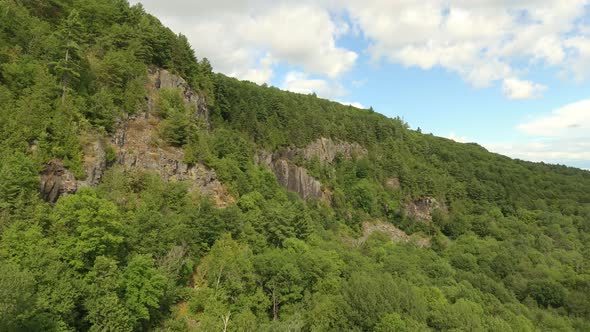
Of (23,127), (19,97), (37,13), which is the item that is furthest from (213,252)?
(37,13)

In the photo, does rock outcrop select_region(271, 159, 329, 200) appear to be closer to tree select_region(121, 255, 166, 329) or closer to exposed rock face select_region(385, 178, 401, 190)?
exposed rock face select_region(385, 178, 401, 190)

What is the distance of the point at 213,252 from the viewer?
36.8 meters

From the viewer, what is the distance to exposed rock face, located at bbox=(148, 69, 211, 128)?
49.5 meters

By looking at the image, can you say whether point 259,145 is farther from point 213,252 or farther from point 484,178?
point 484,178

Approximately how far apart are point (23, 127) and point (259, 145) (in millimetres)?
48624

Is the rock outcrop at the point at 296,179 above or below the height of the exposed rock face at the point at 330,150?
below

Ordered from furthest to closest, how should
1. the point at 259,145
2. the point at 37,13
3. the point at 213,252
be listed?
the point at 259,145, the point at 37,13, the point at 213,252

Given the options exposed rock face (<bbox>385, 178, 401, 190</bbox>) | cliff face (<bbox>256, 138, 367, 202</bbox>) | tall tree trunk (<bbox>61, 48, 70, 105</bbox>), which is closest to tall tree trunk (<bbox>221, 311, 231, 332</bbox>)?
tall tree trunk (<bbox>61, 48, 70, 105</bbox>)

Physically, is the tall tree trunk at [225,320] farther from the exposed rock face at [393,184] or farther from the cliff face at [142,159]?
the exposed rock face at [393,184]

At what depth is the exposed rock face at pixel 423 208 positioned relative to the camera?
100562 millimetres

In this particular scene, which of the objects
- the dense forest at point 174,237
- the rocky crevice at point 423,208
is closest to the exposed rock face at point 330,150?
the dense forest at point 174,237

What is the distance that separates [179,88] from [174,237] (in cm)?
2767

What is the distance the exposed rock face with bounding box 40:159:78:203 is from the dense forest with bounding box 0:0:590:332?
407 millimetres

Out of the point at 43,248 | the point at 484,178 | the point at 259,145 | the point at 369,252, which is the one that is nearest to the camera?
the point at 43,248
